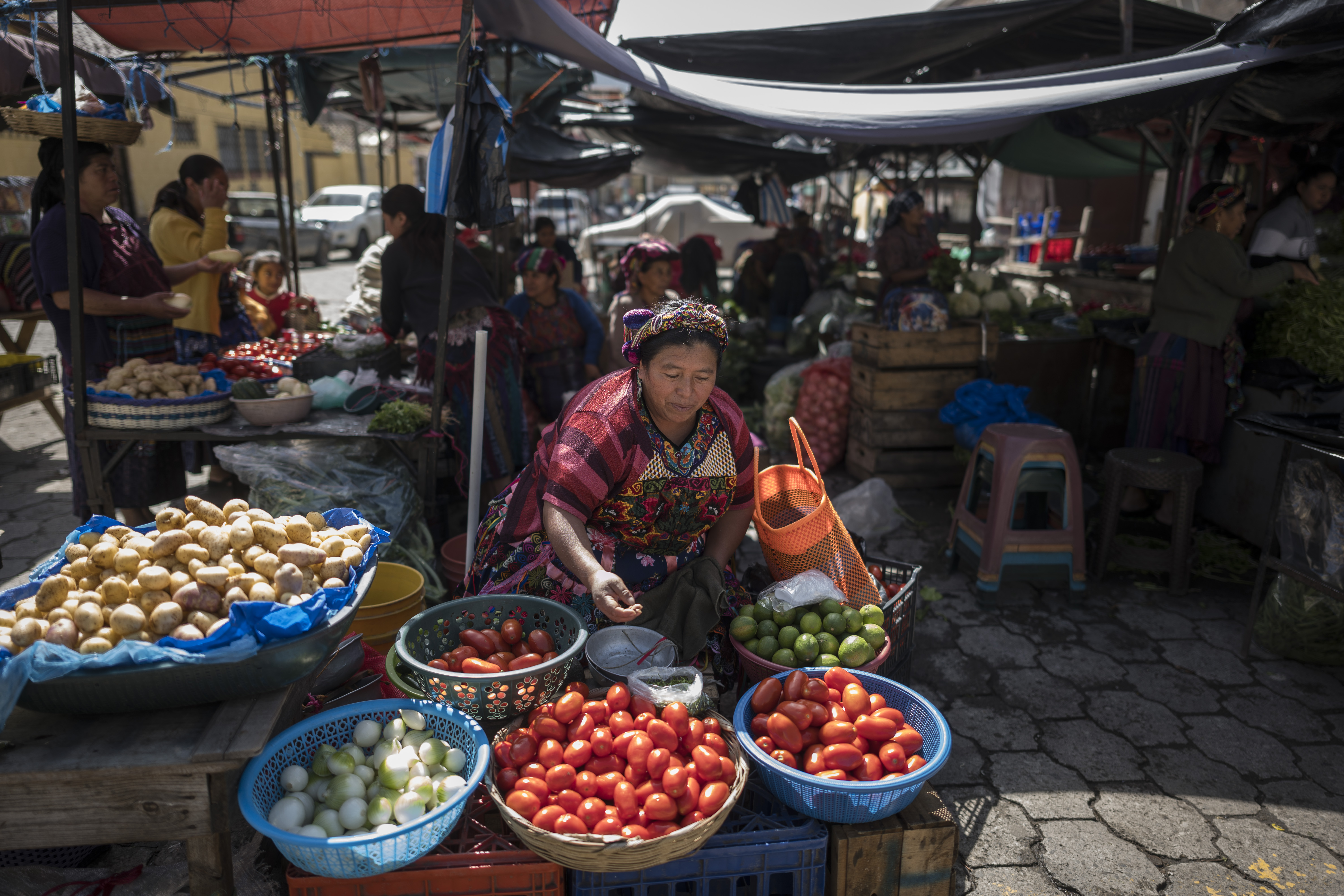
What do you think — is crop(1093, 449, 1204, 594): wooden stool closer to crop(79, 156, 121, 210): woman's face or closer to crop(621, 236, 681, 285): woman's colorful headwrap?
crop(621, 236, 681, 285): woman's colorful headwrap

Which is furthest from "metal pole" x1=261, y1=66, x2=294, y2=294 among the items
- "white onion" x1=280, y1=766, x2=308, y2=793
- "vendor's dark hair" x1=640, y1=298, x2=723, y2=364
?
"white onion" x1=280, y1=766, x2=308, y2=793

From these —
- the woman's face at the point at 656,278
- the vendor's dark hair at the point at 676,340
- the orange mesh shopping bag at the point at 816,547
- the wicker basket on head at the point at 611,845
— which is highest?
the woman's face at the point at 656,278

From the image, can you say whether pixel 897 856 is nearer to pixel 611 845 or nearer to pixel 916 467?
pixel 611 845

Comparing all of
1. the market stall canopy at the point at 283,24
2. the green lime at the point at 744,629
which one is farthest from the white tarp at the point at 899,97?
the green lime at the point at 744,629

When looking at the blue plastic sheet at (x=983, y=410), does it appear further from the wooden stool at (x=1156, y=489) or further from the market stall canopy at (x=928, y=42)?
the market stall canopy at (x=928, y=42)

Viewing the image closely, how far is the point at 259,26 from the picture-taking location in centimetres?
466

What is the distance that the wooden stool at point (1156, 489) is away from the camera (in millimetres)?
4227

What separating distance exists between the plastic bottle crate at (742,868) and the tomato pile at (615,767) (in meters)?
0.14

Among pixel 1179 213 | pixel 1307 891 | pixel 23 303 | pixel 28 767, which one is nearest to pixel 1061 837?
pixel 1307 891

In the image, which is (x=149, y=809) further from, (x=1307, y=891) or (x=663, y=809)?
(x=1307, y=891)

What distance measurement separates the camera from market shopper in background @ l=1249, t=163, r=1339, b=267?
466 centimetres

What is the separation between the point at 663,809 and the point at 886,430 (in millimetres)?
4305

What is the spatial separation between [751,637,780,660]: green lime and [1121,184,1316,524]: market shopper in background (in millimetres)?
2885

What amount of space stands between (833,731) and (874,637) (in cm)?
56
